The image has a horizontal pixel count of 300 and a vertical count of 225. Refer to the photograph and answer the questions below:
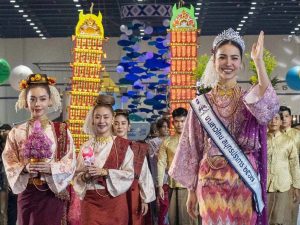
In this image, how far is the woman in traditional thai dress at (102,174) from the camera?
19.9ft

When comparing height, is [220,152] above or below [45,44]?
below

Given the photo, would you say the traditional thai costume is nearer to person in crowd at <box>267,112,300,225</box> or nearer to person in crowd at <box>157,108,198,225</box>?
person in crowd at <box>157,108,198,225</box>

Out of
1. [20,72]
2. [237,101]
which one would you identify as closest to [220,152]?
[237,101]

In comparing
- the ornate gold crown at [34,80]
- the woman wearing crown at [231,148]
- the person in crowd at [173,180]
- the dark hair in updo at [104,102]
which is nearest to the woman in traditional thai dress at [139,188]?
the dark hair in updo at [104,102]

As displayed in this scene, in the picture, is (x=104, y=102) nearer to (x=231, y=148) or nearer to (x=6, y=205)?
(x=231, y=148)

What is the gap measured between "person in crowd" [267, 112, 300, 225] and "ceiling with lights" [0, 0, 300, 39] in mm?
9659

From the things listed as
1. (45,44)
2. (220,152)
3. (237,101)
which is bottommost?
(220,152)

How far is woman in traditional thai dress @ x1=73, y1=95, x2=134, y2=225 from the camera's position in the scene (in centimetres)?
606

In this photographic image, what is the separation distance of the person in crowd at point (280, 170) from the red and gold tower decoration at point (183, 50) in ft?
20.8

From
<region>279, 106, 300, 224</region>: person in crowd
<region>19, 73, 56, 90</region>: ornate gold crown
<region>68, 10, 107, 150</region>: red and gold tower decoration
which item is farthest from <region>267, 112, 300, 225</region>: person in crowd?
<region>68, 10, 107, 150</region>: red and gold tower decoration

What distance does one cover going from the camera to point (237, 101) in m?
4.23

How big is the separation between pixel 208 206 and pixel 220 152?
0.98ft

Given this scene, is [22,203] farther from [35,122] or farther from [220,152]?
[220,152]

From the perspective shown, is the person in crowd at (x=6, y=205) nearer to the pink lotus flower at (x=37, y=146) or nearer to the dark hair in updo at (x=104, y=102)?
the dark hair in updo at (x=104, y=102)
